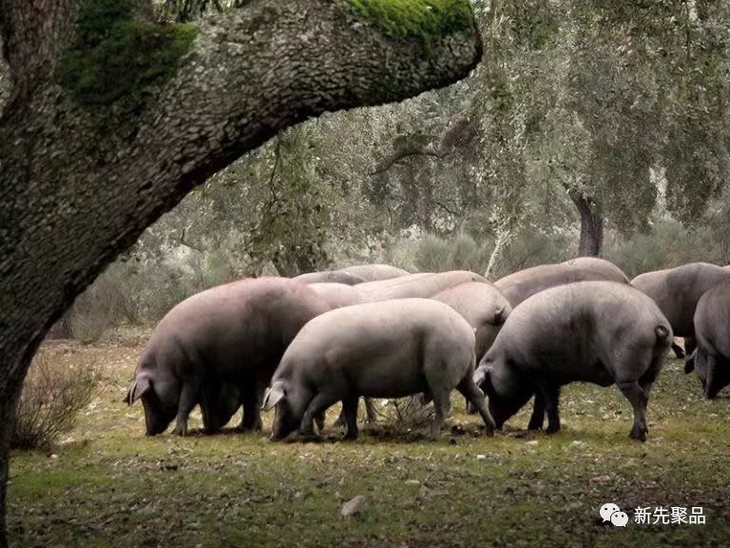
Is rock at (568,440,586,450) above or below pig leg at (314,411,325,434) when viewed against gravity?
above

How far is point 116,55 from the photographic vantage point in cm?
620

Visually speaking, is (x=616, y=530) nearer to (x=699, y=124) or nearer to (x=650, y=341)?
(x=650, y=341)

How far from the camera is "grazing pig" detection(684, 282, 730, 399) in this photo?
44.4 feet

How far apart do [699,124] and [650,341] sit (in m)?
3.77

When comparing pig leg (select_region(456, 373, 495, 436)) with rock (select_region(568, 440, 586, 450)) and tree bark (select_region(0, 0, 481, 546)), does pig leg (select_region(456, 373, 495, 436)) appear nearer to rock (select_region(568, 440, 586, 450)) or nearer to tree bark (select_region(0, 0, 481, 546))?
rock (select_region(568, 440, 586, 450))

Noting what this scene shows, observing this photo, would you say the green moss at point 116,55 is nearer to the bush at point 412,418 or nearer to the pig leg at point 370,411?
the bush at point 412,418

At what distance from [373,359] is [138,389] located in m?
2.50

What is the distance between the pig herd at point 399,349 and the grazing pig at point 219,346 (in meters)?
0.01

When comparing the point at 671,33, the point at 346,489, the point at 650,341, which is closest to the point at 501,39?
the point at 671,33

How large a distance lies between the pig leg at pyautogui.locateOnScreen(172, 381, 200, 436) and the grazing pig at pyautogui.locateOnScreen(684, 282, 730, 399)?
573 centimetres

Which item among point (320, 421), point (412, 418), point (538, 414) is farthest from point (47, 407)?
point (538, 414)

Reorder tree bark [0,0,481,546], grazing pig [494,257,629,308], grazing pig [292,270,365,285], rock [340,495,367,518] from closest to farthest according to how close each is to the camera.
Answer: tree bark [0,0,481,546] → rock [340,495,367,518] → grazing pig [494,257,629,308] → grazing pig [292,270,365,285]

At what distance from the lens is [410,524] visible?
7.17m

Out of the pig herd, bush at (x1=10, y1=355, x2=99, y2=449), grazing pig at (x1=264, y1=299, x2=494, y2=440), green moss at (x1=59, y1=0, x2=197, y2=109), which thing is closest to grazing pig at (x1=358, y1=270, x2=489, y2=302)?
the pig herd
